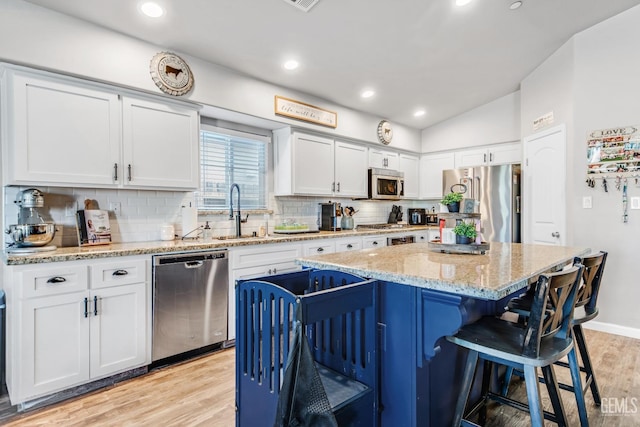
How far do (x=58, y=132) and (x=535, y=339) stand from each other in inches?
120

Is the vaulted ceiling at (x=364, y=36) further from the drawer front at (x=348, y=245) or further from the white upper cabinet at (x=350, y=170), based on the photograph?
the drawer front at (x=348, y=245)

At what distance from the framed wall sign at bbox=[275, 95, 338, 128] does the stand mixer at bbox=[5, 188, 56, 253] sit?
224 centimetres

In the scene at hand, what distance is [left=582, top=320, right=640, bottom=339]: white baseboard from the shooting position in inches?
127

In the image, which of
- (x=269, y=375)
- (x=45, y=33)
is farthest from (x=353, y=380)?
(x=45, y=33)

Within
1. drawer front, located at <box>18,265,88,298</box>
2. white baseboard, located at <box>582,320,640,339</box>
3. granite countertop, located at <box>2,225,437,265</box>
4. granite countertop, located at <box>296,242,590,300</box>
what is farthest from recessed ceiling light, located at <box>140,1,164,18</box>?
white baseboard, located at <box>582,320,640,339</box>

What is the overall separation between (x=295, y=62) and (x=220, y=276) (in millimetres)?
2174

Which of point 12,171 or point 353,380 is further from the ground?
point 12,171

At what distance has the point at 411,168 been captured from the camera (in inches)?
224

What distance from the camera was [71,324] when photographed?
2.18m

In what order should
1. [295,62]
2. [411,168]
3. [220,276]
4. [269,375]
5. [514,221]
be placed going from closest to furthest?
[269,375], [220,276], [295,62], [514,221], [411,168]

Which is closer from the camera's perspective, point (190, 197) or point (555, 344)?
point (555, 344)

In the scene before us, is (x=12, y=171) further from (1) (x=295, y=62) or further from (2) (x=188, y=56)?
(1) (x=295, y=62)

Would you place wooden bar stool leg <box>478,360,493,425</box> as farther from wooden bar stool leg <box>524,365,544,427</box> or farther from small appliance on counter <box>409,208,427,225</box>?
small appliance on counter <box>409,208,427,225</box>

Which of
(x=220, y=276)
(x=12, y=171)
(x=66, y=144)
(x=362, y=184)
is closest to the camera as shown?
(x=12, y=171)
